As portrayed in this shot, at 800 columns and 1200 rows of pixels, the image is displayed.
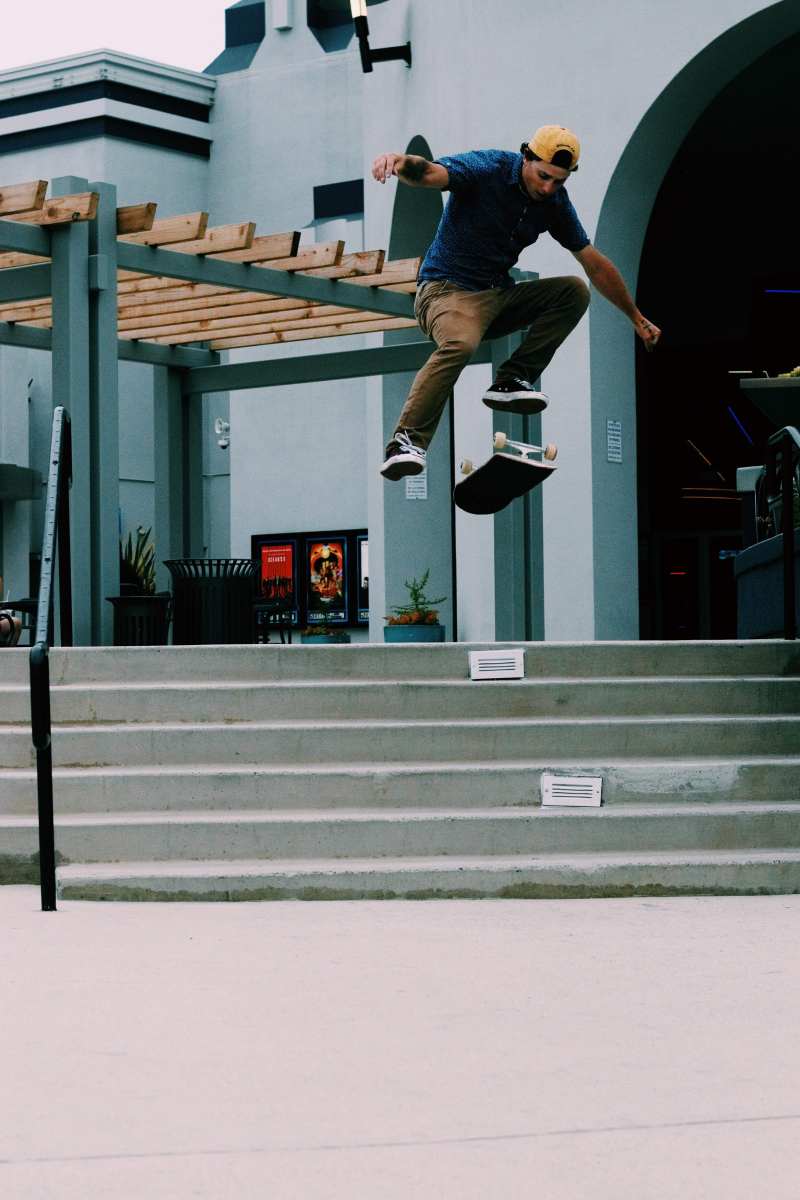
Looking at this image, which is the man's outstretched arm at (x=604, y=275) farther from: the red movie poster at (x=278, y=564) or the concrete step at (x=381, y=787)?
the red movie poster at (x=278, y=564)

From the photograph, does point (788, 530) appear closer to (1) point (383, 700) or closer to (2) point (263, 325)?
(1) point (383, 700)

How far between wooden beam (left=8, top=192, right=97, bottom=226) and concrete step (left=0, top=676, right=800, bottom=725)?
3.42m

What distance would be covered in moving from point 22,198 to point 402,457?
313 cm

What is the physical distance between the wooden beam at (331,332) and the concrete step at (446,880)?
22.1ft

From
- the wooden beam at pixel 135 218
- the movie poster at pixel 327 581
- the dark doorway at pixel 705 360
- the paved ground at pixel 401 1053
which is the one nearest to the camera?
the paved ground at pixel 401 1053

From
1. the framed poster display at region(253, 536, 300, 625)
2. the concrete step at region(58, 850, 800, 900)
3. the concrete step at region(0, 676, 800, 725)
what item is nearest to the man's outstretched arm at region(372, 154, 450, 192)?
the concrete step at region(0, 676, 800, 725)

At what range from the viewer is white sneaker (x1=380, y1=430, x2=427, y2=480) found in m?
7.33

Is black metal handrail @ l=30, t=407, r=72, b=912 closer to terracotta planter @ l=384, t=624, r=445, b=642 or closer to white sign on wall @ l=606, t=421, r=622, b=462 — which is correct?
white sign on wall @ l=606, t=421, r=622, b=462

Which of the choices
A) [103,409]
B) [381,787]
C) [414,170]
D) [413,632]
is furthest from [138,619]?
[413,632]

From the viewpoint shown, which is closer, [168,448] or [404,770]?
[404,770]

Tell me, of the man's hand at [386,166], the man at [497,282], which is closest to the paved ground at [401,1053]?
the man at [497,282]

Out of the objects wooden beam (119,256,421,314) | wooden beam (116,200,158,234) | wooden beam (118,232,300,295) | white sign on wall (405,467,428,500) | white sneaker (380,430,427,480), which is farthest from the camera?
white sign on wall (405,467,428,500)

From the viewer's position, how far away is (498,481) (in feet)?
25.8

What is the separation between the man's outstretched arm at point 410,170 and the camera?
6.51m
